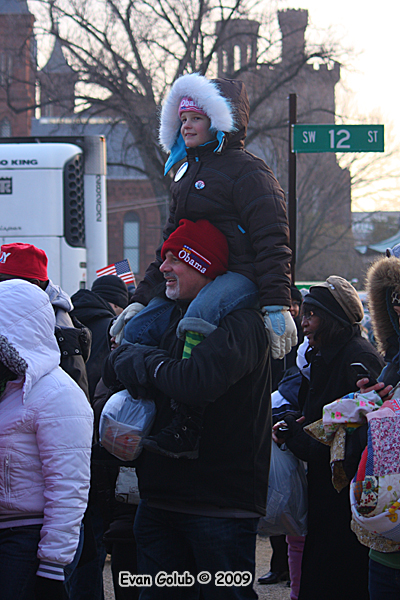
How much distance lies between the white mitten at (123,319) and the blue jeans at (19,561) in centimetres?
87

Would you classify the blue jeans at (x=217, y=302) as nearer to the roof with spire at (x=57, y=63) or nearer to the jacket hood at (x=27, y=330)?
the jacket hood at (x=27, y=330)

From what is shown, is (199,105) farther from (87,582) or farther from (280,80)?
(280,80)

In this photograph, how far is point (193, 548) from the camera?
2.68 meters

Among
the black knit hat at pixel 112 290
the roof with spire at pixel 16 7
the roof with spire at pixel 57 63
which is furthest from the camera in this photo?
the roof with spire at pixel 57 63

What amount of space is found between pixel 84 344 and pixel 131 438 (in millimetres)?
881

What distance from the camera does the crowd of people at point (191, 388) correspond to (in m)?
2.56

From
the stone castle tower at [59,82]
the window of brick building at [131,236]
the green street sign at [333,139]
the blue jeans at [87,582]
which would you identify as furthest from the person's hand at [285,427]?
the window of brick building at [131,236]

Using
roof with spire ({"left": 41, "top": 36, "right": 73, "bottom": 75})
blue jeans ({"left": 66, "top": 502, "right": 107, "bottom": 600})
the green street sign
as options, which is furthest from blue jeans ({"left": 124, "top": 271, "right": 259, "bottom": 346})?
roof with spire ({"left": 41, "top": 36, "right": 73, "bottom": 75})

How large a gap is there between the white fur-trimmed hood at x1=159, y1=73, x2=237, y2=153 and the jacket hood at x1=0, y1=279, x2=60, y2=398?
98 centimetres

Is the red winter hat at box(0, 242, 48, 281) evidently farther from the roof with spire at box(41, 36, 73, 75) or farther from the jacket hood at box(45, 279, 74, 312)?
the roof with spire at box(41, 36, 73, 75)

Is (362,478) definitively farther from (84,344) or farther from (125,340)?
(84,344)

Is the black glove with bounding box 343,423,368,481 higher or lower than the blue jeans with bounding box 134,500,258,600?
higher

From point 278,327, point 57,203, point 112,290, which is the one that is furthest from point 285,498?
point 57,203

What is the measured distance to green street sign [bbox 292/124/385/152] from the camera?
898 cm
